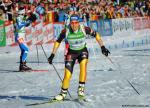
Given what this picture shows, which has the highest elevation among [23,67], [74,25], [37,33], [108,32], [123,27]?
[74,25]

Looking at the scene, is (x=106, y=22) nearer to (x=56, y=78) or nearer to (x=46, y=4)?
(x=46, y=4)

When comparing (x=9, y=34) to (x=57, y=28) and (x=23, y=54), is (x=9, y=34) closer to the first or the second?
(x=57, y=28)

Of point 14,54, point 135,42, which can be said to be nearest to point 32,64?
point 14,54

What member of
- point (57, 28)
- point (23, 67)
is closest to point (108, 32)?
A: point (57, 28)

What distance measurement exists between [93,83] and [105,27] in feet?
55.8

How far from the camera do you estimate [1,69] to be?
1934cm

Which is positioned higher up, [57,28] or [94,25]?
[57,28]

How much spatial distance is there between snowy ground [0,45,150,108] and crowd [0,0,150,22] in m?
4.45

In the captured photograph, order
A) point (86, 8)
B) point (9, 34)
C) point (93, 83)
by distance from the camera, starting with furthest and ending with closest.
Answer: point (86, 8)
point (9, 34)
point (93, 83)

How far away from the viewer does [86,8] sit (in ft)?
101

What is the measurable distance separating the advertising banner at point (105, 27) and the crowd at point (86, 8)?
672mm

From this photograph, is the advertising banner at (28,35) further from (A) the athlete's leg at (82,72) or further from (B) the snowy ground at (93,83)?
(A) the athlete's leg at (82,72)

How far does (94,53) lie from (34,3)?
6.43 m

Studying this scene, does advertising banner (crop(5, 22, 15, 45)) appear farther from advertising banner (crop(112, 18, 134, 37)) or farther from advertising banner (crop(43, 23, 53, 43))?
advertising banner (crop(112, 18, 134, 37))
